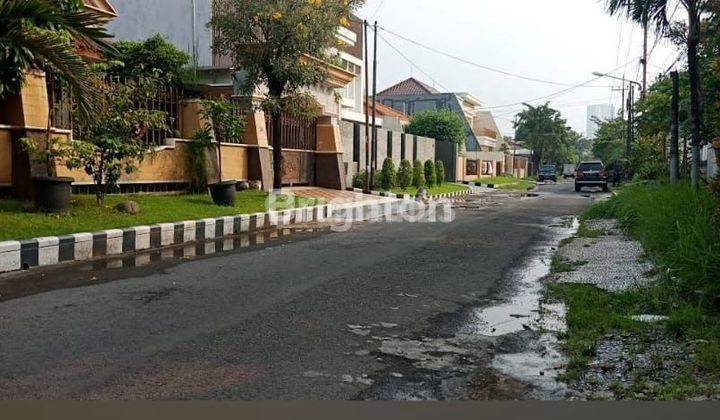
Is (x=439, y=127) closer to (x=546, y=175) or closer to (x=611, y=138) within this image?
(x=546, y=175)

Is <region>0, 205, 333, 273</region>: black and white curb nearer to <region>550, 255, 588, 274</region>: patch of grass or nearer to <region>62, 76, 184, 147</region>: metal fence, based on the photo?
<region>62, 76, 184, 147</region>: metal fence

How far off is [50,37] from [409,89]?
192 ft

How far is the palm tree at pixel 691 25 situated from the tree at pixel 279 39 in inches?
258

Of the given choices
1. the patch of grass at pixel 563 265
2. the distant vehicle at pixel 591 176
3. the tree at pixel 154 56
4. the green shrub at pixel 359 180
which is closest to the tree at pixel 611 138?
the distant vehicle at pixel 591 176

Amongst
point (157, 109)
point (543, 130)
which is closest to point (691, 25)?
point (157, 109)

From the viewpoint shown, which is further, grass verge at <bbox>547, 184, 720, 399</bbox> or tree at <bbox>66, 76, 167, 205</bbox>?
tree at <bbox>66, 76, 167, 205</bbox>

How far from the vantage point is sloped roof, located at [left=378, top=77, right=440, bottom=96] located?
211 ft

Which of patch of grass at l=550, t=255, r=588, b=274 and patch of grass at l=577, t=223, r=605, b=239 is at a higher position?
patch of grass at l=577, t=223, r=605, b=239

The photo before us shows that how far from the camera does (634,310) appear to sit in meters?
5.59

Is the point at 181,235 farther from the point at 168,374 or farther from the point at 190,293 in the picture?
the point at 168,374

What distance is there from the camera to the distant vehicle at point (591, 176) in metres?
33.5

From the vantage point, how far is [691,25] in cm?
1183

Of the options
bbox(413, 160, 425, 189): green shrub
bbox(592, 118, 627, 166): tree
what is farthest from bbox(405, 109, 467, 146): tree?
bbox(592, 118, 627, 166): tree

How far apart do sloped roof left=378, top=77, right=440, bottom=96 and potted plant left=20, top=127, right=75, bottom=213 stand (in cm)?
5534
